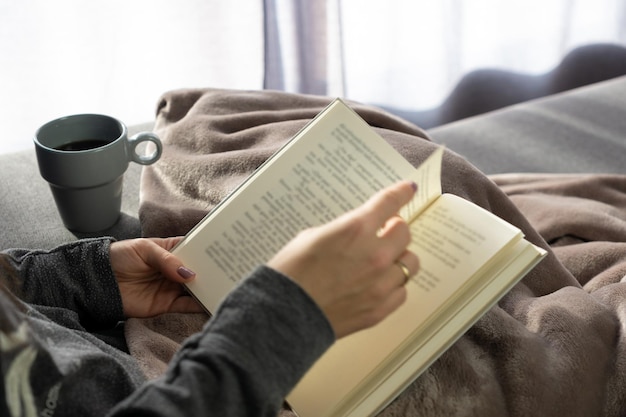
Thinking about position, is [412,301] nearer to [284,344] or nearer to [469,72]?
[284,344]

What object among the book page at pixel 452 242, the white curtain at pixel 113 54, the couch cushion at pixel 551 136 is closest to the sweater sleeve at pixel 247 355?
the book page at pixel 452 242

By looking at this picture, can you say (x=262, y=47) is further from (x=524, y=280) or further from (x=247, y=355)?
(x=247, y=355)

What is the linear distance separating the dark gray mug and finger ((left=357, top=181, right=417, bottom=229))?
0.38 m

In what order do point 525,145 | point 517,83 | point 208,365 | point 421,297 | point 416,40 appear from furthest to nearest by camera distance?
point 517,83
point 416,40
point 525,145
point 421,297
point 208,365

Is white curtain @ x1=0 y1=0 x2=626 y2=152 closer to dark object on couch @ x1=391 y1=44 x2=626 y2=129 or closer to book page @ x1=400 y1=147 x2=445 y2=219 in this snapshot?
Answer: dark object on couch @ x1=391 y1=44 x2=626 y2=129

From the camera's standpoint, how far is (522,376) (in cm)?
65

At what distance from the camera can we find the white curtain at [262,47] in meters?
1.53

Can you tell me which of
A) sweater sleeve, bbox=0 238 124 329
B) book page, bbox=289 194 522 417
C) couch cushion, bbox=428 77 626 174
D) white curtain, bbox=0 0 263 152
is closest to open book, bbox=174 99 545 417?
book page, bbox=289 194 522 417

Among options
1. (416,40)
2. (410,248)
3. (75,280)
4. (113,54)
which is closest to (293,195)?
(410,248)

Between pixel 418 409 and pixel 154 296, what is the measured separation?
0.29 metres

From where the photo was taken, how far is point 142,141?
34.2 inches

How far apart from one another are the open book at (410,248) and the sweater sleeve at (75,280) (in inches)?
4.1

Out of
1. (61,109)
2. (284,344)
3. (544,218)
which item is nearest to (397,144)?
(544,218)

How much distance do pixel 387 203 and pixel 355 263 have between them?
0.05 metres
